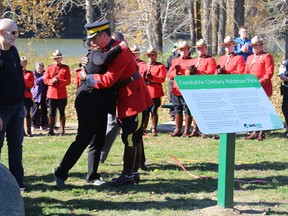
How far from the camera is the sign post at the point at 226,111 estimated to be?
6.03 metres

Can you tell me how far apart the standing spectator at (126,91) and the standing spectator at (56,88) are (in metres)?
6.21

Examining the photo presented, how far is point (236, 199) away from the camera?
6988 millimetres

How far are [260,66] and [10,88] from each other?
21.8 feet

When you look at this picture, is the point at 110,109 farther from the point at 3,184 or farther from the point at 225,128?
the point at 3,184

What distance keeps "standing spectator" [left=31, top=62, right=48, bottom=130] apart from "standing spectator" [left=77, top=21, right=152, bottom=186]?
776 cm

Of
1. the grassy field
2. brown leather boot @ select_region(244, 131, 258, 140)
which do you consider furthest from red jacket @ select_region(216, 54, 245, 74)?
the grassy field

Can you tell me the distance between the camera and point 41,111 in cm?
1528

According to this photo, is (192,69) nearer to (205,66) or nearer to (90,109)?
(205,66)

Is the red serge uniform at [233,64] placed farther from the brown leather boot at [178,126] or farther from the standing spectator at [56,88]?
the standing spectator at [56,88]

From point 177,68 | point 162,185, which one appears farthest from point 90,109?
point 177,68

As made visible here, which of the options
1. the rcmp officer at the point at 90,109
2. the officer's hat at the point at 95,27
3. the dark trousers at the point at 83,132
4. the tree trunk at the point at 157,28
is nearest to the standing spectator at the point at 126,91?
the officer's hat at the point at 95,27

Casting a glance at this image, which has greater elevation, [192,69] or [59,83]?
[192,69]

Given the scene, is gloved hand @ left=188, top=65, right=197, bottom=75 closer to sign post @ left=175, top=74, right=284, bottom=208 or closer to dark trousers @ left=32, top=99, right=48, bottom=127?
dark trousers @ left=32, top=99, right=48, bottom=127

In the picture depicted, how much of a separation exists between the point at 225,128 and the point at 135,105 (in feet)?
5.79
